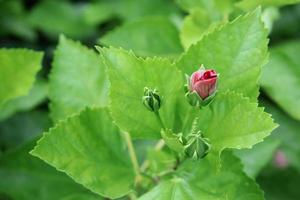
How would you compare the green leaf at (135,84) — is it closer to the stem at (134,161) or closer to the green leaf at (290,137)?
the stem at (134,161)

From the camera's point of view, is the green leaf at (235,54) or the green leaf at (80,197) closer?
the green leaf at (235,54)

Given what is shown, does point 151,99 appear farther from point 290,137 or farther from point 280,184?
point 280,184

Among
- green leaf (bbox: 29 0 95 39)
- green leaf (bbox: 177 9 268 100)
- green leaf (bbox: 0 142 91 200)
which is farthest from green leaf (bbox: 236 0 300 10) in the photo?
green leaf (bbox: 29 0 95 39)

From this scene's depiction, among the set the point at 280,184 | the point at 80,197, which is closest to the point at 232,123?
the point at 80,197

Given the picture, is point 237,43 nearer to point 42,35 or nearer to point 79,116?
point 79,116

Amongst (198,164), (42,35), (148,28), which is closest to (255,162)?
(198,164)

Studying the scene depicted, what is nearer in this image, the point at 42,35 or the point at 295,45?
the point at 295,45

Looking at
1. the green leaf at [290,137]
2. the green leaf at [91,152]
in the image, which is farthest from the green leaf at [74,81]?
the green leaf at [290,137]
